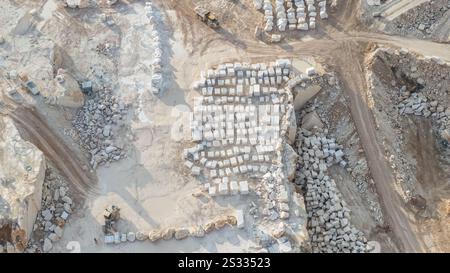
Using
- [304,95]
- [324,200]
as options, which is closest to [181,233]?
[324,200]

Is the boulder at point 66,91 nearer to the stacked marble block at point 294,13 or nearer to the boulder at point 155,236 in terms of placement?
the boulder at point 155,236

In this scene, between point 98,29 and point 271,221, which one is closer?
point 271,221

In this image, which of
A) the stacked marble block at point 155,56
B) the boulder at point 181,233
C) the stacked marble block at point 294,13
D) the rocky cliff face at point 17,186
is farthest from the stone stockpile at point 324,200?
the rocky cliff face at point 17,186

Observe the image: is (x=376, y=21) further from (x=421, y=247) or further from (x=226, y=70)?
(x=421, y=247)

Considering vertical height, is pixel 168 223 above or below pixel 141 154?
below

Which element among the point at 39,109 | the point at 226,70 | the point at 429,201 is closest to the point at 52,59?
the point at 39,109
